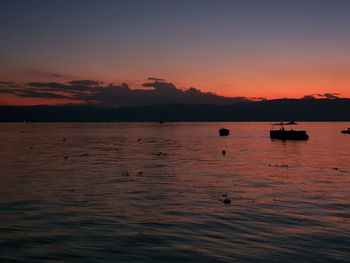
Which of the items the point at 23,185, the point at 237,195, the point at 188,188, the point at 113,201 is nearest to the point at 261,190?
the point at 237,195

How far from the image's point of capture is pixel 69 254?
17.6 metres

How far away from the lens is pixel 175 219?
80.9 ft

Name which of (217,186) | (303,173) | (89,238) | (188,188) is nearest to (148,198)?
(188,188)

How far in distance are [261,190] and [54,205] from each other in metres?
18.3

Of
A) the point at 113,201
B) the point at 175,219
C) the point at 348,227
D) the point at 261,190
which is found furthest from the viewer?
the point at 261,190

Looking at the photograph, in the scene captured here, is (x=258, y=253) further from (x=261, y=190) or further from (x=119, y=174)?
(x=119, y=174)

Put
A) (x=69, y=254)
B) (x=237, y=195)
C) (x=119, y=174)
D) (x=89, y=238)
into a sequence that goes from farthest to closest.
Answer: (x=119, y=174)
(x=237, y=195)
(x=89, y=238)
(x=69, y=254)

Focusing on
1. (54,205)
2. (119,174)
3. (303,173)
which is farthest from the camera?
(303,173)

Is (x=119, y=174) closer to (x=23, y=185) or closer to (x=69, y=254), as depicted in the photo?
(x=23, y=185)

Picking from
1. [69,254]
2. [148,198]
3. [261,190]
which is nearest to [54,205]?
[148,198]

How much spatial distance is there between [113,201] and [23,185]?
11932mm

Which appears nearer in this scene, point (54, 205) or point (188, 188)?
point (54, 205)

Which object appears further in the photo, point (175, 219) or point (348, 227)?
point (175, 219)

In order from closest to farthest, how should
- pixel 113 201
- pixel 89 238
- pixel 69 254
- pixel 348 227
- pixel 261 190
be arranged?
1. pixel 69 254
2. pixel 89 238
3. pixel 348 227
4. pixel 113 201
5. pixel 261 190
